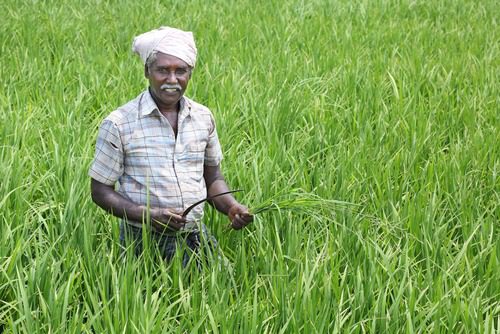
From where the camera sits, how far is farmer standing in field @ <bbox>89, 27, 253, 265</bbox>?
1842mm

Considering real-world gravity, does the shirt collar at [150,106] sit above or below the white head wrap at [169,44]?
below

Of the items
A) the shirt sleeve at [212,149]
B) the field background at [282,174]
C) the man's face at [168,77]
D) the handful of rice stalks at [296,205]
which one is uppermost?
the man's face at [168,77]

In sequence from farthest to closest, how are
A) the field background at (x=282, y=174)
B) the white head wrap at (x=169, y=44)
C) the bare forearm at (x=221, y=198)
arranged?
the bare forearm at (x=221, y=198), the white head wrap at (x=169, y=44), the field background at (x=282, y=174)

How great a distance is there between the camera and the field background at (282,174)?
1733mm

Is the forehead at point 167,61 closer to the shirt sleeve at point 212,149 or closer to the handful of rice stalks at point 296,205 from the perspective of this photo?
the shirt sleeve at point 212,149

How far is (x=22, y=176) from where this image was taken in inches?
96.7

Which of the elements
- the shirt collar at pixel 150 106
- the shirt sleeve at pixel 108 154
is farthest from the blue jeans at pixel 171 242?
the shirt collar at pixel 150 106

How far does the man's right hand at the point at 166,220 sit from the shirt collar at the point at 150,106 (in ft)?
0.72

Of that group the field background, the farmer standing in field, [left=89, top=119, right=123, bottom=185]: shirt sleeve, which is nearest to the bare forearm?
the farmer standing in field

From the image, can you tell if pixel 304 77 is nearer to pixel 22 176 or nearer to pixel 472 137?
pixel 472 137

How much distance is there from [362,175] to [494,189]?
432mm

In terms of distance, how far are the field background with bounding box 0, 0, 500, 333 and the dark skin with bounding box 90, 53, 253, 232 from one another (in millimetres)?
103

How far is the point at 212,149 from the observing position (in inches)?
79.0

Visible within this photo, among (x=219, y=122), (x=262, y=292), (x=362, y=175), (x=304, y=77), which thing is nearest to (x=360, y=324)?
(x=262, y=292)
